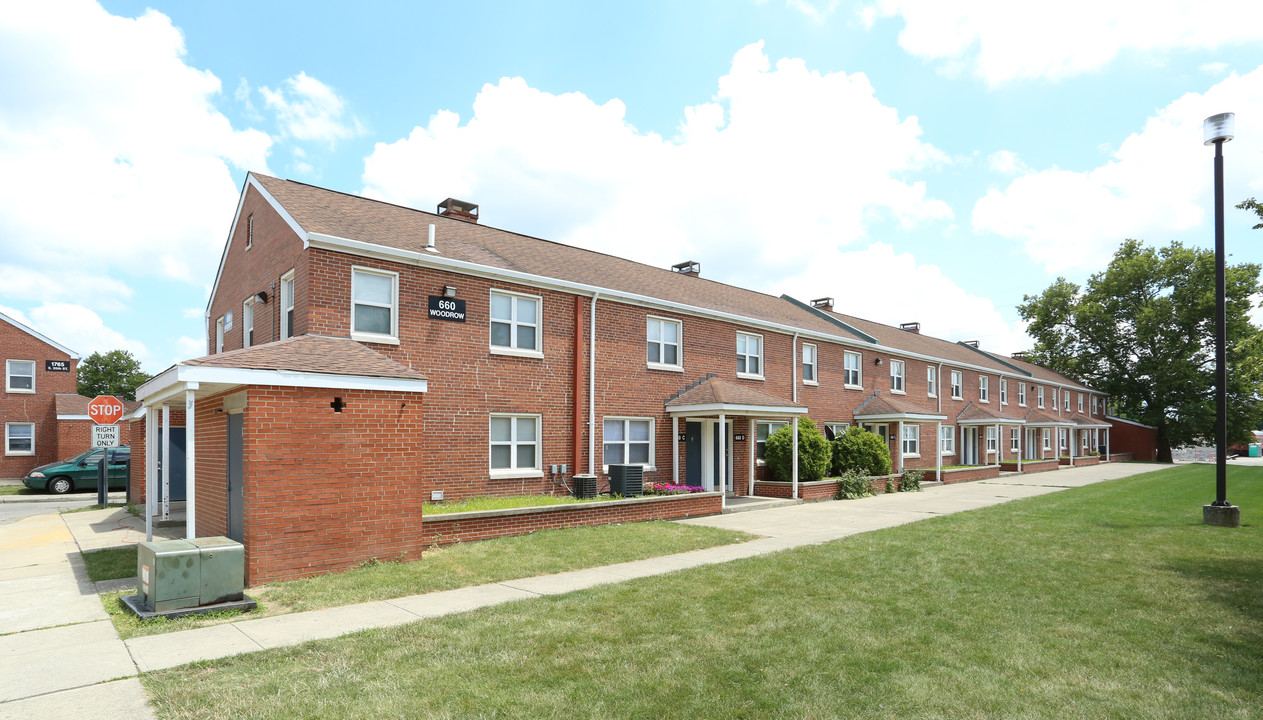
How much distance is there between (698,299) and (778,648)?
1585cm

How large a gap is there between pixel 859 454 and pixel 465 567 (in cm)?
1594

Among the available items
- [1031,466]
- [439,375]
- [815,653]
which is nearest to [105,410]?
[439,375]

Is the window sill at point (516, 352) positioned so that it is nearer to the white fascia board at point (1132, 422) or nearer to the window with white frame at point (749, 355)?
the window with white frame at point (749, 355)

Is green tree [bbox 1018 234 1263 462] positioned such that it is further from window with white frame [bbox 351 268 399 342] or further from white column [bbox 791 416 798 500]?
window with white frame [bbox 351 268 399 342]

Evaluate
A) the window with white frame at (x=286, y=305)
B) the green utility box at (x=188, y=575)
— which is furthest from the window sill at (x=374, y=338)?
the green utility box at (x=188, y=575)

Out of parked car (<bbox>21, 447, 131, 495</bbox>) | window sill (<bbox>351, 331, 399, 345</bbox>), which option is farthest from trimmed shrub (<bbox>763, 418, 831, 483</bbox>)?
parked car (<bbox>21, 447, 131, 495</bbox>)

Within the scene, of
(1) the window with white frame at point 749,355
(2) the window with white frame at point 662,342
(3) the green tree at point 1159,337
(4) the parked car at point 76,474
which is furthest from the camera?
(3) the green tree at point 1159,337

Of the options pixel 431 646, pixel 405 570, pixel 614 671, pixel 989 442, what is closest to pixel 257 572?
pixel 405 570

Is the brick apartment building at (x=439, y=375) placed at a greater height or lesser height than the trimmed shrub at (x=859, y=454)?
greater

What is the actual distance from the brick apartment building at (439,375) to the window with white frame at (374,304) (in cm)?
4

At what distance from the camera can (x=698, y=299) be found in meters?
21.4

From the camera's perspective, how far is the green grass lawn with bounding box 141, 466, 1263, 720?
494 cm

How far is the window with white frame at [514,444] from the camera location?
1485cm

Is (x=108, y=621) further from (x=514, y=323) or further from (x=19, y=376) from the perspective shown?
(x=19, y=376)
